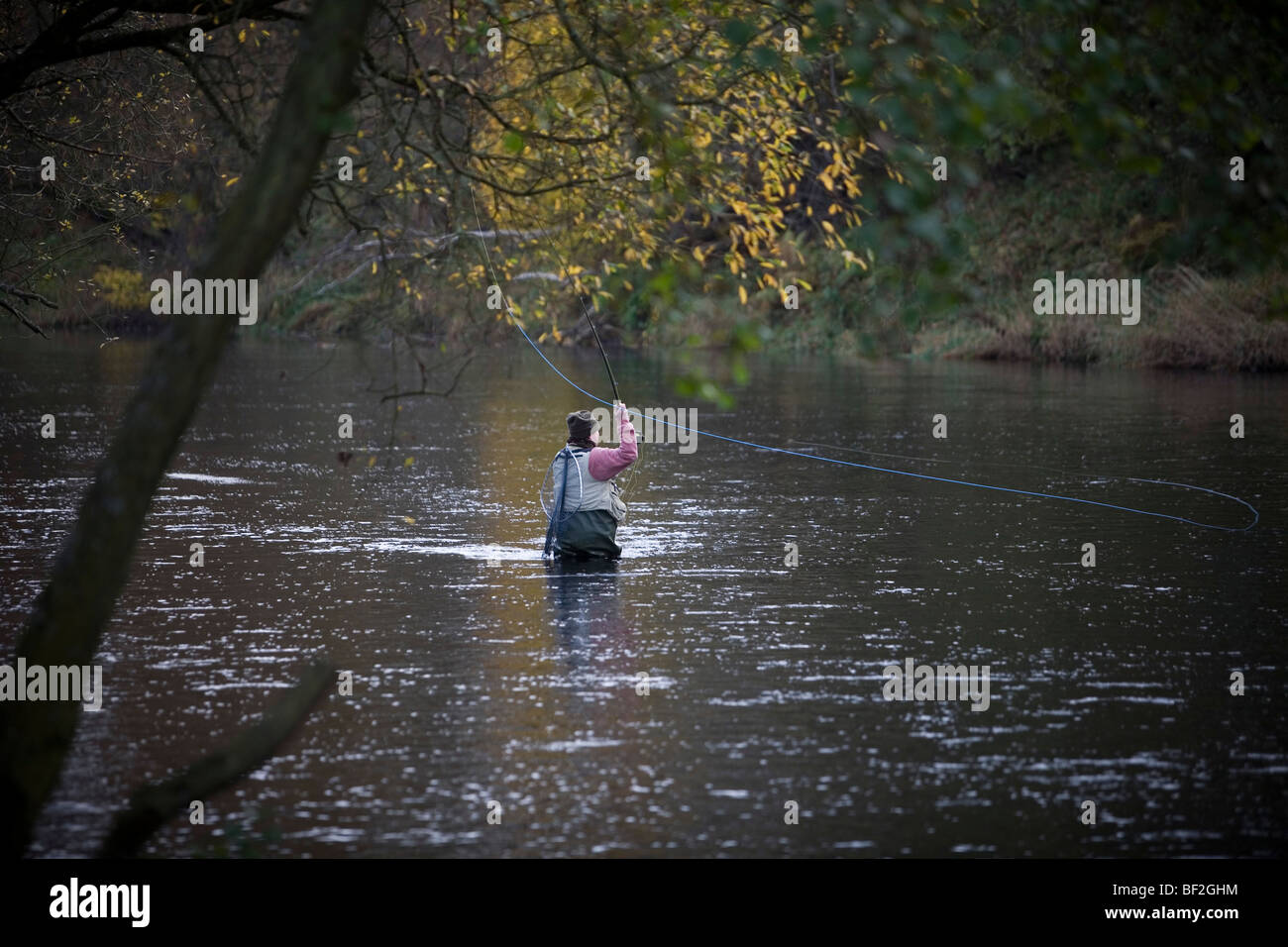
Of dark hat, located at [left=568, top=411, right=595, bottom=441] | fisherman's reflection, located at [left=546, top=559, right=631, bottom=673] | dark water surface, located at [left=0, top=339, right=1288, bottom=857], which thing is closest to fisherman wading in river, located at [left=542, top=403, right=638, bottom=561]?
dark hat, located at [left=568, top=411, right=595, bottom=441]

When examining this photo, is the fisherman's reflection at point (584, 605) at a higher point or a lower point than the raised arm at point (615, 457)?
lower

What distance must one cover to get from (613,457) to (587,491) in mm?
588

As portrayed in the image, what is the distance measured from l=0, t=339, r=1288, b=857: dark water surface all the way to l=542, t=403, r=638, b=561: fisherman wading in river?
1.18ft

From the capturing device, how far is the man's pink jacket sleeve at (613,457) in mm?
12461

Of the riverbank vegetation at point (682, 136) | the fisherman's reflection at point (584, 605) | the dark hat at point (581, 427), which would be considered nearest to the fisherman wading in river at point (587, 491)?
the dark hat at point (581, 427)

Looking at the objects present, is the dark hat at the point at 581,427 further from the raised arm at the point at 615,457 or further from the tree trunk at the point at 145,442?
the tree trunk at the point at 145,442

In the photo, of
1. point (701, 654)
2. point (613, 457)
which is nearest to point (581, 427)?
point (613, 457)

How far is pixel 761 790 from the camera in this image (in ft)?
24.5

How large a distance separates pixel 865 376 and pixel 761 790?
1360 inches

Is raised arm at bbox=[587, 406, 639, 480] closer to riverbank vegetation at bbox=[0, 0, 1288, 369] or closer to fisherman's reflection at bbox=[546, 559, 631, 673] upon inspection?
fisherman's reflection at bbox=[546, 559, 631, 673]

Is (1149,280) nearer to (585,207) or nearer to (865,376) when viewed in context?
(865,376)

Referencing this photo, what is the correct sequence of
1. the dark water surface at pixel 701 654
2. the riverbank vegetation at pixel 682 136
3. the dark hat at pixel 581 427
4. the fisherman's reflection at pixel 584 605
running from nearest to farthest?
1. the riverbank vegetation at pixel 682 136
2. the dark water surface at pixel 701 654
3. the fisherman's reflection at pixel 584 605
4. the dark hat at pixel 581 427

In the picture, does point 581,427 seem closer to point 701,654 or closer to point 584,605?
point 584,605
